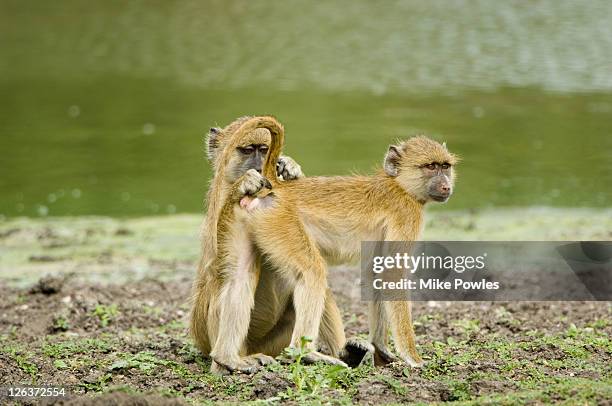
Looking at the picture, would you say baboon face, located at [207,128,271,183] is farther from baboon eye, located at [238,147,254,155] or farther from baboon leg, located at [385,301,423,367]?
baboon leg, located at [385,301,423,367]

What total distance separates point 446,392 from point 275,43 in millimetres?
23369

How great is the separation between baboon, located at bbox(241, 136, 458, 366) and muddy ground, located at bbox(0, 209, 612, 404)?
36cm

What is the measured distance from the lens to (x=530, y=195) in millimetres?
14188

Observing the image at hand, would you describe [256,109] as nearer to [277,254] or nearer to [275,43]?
[275,43]

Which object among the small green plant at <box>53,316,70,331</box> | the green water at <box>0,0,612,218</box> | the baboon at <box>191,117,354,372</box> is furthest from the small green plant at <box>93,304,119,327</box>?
the green water at <box>0,0,612,218</box>

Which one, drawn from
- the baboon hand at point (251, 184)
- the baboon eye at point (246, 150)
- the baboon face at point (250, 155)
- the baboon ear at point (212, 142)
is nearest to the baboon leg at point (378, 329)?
the baboon hand at point (251, 184)

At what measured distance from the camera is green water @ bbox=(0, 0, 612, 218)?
50.6 ft

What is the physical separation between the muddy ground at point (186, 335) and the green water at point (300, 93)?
1843mm

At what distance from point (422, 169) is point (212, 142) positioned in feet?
5.90

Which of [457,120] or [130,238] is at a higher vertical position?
[457,120]

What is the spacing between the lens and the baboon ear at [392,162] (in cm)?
696

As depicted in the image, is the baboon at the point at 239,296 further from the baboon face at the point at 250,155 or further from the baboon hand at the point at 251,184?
the baboon face at the point at 250,155

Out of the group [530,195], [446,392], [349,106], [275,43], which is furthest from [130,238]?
[275,43]

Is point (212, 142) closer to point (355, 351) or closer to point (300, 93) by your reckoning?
point (355, 351)
